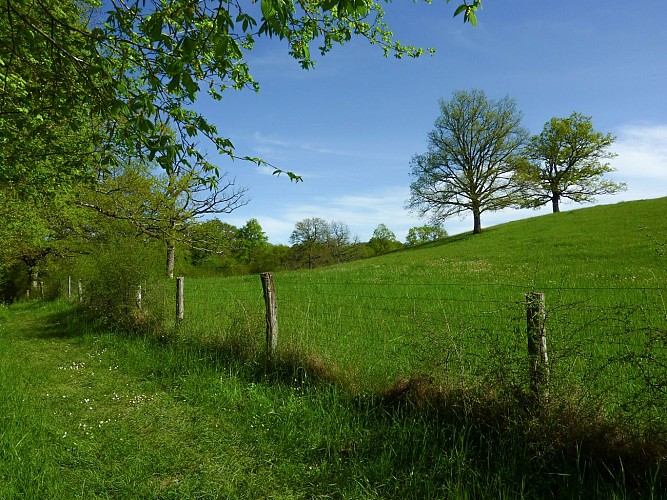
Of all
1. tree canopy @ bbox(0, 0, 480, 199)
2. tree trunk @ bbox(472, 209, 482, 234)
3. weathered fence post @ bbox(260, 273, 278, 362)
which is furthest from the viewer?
tree trunk @ bbox(472, 209, 482, 234)

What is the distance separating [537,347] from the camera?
4.08m

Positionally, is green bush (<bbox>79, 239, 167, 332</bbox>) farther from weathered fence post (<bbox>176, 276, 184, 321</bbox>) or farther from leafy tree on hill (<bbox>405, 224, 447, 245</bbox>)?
leafy tree on hill (<bbox>405, 224, 447, 245</bbox>)

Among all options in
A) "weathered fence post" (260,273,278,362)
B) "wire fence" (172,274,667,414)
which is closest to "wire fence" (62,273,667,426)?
"wire fence" (172,274,667,414)

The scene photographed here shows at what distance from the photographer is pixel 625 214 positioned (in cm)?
3148

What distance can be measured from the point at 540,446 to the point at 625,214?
1393 inches

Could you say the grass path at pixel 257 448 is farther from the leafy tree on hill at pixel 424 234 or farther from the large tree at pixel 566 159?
the leafy tree on hill at pixel 424 234

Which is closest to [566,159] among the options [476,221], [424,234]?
[476,221]

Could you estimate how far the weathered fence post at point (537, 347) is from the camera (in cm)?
389

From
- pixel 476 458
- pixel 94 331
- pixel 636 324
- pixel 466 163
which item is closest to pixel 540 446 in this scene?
pixel 476 458

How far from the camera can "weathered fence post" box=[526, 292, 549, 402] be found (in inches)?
153

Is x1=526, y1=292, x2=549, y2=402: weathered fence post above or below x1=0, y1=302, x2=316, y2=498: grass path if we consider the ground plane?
above

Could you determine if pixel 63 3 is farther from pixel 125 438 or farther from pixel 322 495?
pixel 322 495

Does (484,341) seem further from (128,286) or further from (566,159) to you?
(566,159)

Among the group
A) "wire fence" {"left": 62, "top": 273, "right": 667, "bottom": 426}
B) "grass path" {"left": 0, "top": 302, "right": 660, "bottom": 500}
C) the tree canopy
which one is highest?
the tree canopy
